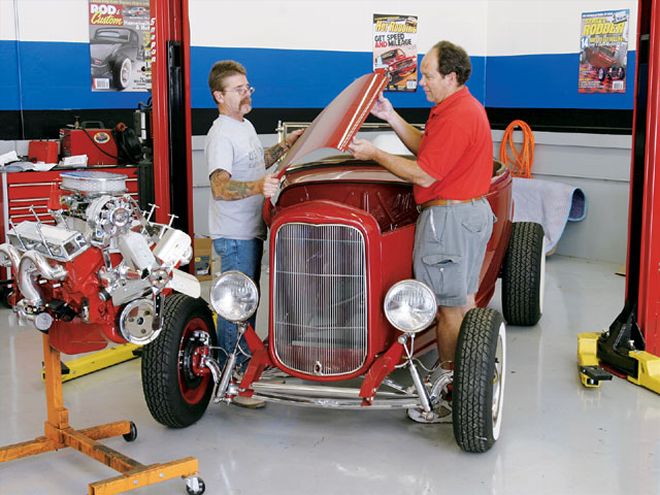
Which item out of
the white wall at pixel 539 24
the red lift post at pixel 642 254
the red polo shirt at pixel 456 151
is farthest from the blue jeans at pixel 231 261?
the white wall at pixel 539 24

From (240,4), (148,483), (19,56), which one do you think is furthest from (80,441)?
(240,4)

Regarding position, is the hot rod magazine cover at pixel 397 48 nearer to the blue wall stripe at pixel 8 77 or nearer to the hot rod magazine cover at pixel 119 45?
the hot rod magazine cover at pixel 119 45

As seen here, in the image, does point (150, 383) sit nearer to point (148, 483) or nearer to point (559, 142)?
point (148, 483)

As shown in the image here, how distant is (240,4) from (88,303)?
5031 millimetres

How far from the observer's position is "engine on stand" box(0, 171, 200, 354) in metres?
3.13

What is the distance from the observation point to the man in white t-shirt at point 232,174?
409 cm

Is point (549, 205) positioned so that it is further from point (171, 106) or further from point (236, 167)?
point (236, 167)

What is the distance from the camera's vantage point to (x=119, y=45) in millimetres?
7230

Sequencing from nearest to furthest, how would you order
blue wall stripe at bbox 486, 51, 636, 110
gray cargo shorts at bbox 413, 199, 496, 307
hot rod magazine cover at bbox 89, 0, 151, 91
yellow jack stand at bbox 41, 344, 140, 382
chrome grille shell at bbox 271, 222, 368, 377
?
chrome grille shell at bbox 271, 222, 368, 377 → gray cargo shorts at bbox 413, 199, 496, 307 → yellow jack stand at bbox 41, 344, 140, 382 → hot rod magazine cover at bbox 89, 0, 151, 91 → blue wall stripe at bbox 486, 51, 636, 110

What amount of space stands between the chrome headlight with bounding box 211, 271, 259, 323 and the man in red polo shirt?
2.38 feet

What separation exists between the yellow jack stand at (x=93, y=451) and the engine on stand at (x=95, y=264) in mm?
245

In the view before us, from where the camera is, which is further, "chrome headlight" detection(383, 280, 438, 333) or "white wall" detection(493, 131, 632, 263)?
"white wall" detection(493, 131, 632, 263)

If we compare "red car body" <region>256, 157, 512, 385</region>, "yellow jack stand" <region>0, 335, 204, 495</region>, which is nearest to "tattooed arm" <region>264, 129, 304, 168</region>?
"red car body" <region>256, 157, 512, 385</region>

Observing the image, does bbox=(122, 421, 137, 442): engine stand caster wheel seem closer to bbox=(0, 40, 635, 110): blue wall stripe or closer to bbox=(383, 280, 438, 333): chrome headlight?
bbox=(383, 280, 438, 333): chrome headlight
